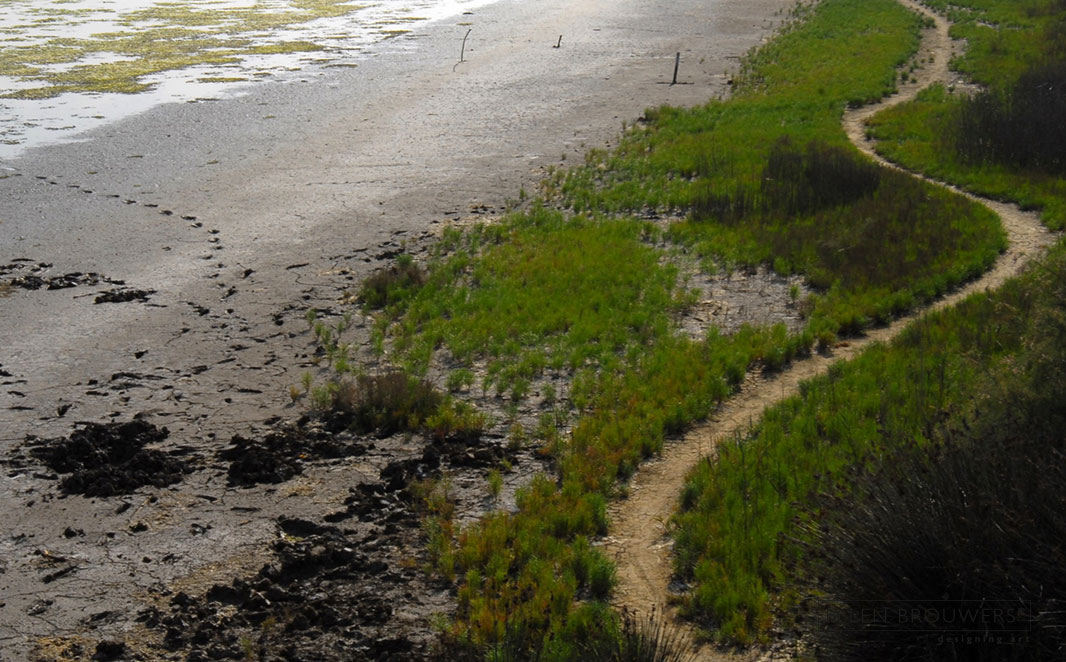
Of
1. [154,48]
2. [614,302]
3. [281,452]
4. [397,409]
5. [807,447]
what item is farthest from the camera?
[154,48]

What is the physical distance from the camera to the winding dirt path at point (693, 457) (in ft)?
22.4

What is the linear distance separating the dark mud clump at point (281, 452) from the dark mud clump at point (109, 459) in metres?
0.42

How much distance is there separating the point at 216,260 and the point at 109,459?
19.0 feet

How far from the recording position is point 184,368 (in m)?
10.5

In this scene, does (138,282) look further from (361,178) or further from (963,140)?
(963,140)

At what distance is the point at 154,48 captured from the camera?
3262cm

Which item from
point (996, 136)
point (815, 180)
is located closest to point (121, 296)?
point (815, 180)

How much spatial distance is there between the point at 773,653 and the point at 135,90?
79.0 feet

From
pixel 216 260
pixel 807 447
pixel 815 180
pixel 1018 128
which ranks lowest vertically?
pixel 216 260

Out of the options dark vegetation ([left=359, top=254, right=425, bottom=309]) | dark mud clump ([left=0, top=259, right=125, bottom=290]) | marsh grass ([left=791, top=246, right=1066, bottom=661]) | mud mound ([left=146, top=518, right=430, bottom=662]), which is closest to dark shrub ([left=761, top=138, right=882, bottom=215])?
dark vegetation ([left=359, top=254, right=425, bottom=309])

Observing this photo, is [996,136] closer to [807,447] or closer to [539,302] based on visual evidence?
[539,302]

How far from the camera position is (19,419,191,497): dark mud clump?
8.16 meters

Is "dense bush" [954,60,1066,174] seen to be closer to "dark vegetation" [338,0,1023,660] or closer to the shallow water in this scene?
"dark vegetation" [338,0,1023,660]

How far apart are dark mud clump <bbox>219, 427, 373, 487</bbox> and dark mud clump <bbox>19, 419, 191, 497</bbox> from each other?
420 millimetres
